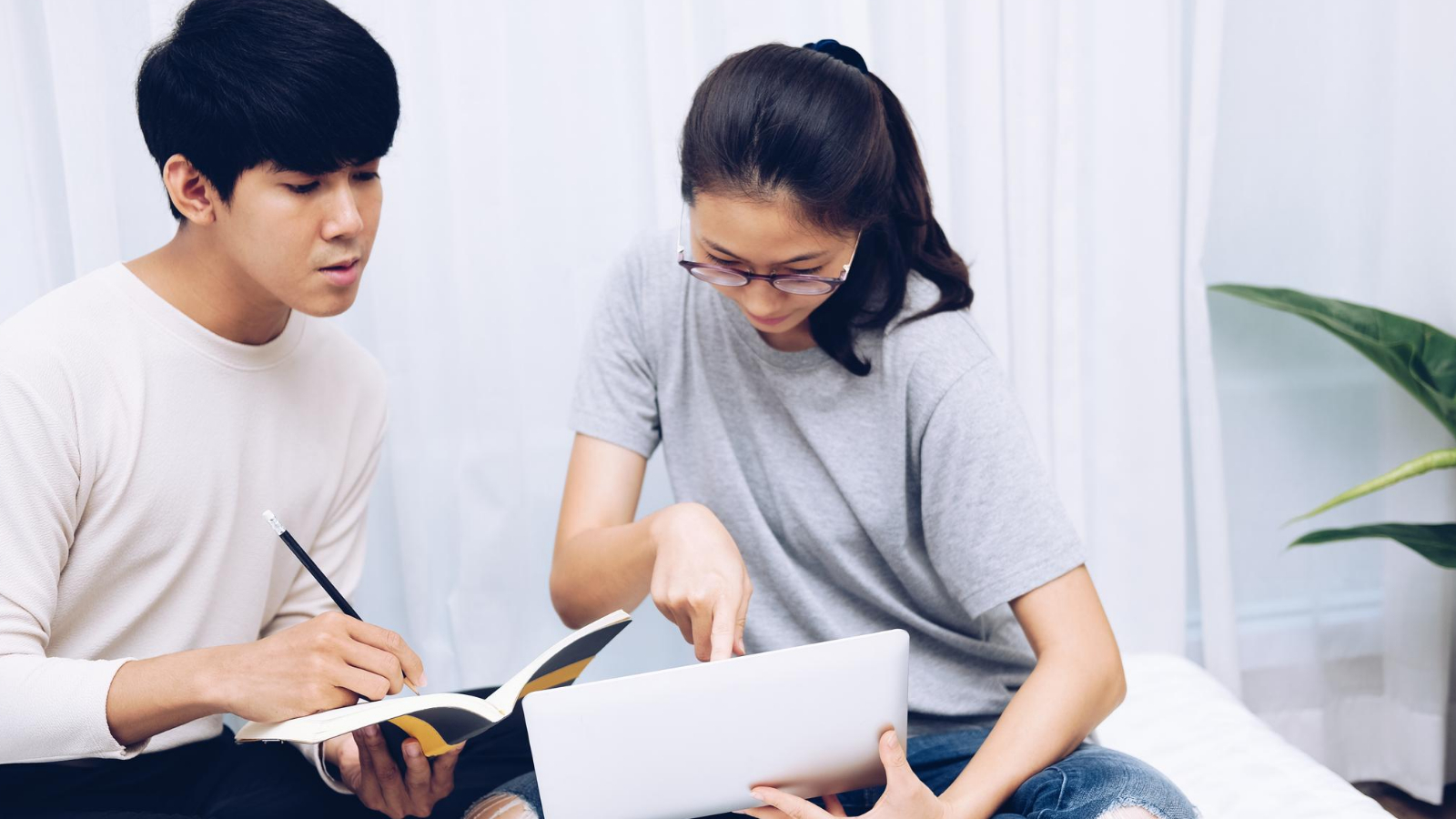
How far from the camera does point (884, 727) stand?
37.1 inches

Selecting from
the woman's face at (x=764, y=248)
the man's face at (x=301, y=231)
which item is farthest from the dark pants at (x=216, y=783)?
the woman's face at (x=764, y=248)

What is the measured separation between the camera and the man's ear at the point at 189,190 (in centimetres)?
109

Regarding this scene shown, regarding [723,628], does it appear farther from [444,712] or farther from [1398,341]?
[1398,341]

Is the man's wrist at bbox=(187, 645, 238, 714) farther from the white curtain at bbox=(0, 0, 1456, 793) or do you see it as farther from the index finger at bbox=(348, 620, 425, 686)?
the white curtain at bbox=(0, 0, 1456, 793)

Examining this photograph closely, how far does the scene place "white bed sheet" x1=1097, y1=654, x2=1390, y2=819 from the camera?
126 cm

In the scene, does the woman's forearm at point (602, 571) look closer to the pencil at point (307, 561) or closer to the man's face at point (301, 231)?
the pencil at point (307, 561)

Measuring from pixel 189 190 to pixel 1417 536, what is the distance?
1.74m

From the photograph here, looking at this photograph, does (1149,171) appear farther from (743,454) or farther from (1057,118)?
(743,454)

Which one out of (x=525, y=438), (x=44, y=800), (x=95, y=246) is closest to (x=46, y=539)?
(x=44, y=800)

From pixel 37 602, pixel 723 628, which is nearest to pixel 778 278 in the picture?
pixel 723 628

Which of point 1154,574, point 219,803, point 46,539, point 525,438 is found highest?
point 46,539

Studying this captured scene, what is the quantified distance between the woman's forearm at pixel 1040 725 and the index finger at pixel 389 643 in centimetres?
50

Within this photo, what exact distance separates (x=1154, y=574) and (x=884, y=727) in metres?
1.13

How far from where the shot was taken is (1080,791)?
101cm
